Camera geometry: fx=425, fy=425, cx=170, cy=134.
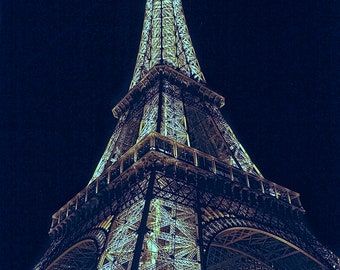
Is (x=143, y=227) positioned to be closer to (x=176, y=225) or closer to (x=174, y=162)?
(x=176, y=225)

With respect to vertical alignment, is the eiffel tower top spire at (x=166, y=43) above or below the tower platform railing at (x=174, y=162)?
above

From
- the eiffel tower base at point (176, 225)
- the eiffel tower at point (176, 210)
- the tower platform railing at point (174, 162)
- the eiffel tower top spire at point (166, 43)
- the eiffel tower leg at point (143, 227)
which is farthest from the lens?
the eiffel tower top spire at point (166, 43)

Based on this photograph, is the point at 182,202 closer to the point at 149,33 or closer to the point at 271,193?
the point at 271,193

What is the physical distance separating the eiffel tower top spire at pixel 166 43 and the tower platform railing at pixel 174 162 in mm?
10685

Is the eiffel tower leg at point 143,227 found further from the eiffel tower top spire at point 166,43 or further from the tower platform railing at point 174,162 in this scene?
the eiffel tower top spire at point 166,43

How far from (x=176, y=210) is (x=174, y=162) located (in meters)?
2.72

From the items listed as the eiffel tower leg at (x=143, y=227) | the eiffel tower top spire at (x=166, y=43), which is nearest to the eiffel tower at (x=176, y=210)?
the eiffel tower leg at (x=143, y=227)

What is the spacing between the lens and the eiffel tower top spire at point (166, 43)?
99.8 ft

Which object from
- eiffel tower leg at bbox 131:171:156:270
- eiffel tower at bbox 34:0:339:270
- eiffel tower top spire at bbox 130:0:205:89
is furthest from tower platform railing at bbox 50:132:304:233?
eiffel tower top spire at bbox 130:0:205:89

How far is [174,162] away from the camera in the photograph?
61.5 feet

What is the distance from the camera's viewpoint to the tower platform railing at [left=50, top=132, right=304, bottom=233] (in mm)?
18953

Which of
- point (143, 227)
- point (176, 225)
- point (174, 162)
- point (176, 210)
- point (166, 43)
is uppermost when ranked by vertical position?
point (166, 43)

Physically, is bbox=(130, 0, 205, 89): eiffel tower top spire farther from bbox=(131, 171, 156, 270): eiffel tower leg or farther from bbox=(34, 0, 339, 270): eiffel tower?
bbox=(131, 171, 156, 270): eiffel tower leg

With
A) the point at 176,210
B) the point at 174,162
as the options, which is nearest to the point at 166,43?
the point at 174,162
